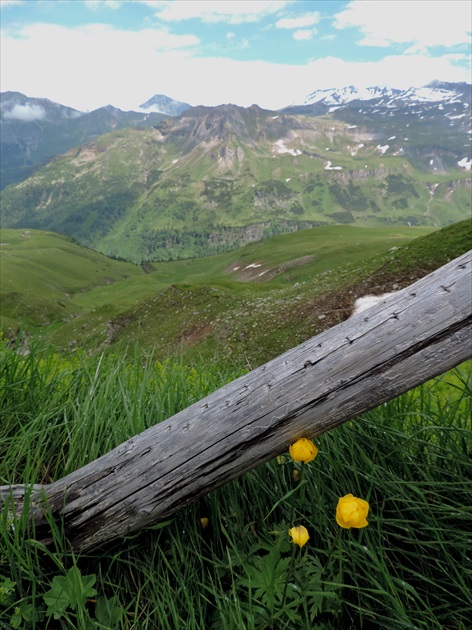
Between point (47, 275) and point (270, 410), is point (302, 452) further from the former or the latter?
point (47, 275)

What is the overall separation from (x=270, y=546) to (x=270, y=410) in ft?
2.30

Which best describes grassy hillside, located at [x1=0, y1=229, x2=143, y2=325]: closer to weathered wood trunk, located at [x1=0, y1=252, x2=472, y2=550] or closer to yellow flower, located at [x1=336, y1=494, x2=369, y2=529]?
weathered wood trunk, located at [x1=0, y1=252, x2=472, y2=550]

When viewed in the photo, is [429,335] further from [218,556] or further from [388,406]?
[218,556]

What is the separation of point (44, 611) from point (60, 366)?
2.55 m

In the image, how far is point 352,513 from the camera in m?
1.52

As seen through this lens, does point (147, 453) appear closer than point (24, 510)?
No

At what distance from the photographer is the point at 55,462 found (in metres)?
2.79

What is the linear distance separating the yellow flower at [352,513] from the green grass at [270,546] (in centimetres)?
24

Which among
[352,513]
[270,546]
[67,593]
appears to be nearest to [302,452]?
[352,513]

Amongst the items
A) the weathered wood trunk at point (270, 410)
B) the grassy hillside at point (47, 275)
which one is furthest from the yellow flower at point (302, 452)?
the grassy hillside at point (47, 275)

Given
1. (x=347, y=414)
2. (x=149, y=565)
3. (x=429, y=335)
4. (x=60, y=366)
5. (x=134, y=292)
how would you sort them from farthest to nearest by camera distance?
(x=134, y=292) < (x=60, y=366) < (x=149, y=565) < (x=347, y=414) < (x=429, y=335)

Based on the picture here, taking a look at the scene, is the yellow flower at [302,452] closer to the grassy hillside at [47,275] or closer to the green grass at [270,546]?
the green grass at [270,546]

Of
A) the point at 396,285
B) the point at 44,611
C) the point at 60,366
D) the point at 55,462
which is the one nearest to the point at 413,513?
the point at 44,611

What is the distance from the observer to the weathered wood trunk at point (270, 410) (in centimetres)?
194
